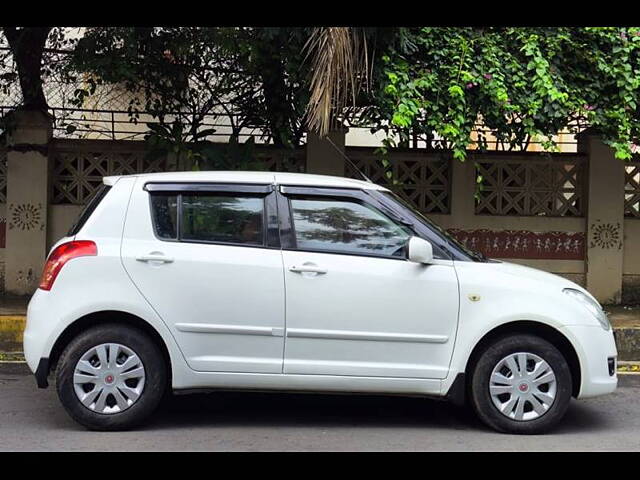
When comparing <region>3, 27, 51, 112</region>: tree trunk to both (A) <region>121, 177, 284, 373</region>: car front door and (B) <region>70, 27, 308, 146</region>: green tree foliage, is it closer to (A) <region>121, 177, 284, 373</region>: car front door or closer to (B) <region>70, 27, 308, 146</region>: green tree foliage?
(B) <region>70, 27, 308, 146</region>: green tree foliage

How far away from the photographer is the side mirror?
5219 mm

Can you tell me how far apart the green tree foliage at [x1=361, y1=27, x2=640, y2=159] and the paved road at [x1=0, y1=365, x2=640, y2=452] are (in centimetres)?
279

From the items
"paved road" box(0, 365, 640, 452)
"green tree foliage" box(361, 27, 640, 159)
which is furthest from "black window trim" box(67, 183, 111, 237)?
"green tree foliage" box(361, 27, 640, 159)

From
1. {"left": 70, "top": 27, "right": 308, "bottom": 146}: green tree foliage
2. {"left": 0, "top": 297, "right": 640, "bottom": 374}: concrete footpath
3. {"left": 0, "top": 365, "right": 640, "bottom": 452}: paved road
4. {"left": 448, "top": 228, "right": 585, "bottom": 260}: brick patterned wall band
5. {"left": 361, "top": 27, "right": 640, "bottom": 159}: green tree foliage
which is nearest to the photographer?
{"left": 0, "top": 365, "right": 640, "bottom": 452}: paved road

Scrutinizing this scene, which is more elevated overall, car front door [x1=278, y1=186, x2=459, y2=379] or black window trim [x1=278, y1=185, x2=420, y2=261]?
black window trim [x1=278, y1=185, x2=420, y2=261]

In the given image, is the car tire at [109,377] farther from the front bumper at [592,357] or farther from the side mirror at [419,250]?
the front bumper at [592,357]

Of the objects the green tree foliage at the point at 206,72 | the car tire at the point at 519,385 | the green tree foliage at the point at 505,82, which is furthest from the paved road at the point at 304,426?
the green tree foliage at the point at 206,72

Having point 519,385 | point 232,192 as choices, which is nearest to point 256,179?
point 232,192

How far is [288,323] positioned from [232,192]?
3.34 ft

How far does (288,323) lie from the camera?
207 inches

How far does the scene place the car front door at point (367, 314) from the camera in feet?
17.3

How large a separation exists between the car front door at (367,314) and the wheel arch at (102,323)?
2.83 ft
